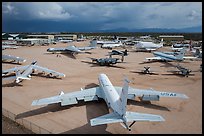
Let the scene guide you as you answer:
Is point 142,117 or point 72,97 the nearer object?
point 142,117

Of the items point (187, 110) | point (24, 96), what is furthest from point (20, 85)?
point (187, 110)

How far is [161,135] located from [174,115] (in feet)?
14.7

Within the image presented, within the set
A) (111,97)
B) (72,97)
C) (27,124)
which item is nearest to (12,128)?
(27,124)

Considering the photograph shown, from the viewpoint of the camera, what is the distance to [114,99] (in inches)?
775

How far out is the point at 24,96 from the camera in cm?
2709

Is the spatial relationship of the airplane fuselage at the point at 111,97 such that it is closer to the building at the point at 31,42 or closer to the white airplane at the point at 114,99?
the white airplane at the point at 114,99

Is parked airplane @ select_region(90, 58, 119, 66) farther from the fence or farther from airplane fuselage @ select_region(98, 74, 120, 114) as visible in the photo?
the fence

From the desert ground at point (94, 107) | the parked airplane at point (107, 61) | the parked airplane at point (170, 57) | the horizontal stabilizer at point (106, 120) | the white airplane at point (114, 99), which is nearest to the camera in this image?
the horizontal stabilizer at point (106, 120)

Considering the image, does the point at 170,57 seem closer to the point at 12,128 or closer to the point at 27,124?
the point at 27,124

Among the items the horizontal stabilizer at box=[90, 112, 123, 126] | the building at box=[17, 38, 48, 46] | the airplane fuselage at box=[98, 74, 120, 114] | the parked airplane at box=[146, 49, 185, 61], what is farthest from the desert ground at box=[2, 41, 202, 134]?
the building at box=[17, 38, 48, 46]

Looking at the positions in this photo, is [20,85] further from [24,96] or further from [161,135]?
[161,135]

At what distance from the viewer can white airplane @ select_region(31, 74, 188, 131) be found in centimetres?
1598

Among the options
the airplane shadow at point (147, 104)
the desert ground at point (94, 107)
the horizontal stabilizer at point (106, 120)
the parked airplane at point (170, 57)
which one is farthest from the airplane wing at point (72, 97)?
the parked airplane at point (170, 57)

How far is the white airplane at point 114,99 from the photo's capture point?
1598 centimetres
